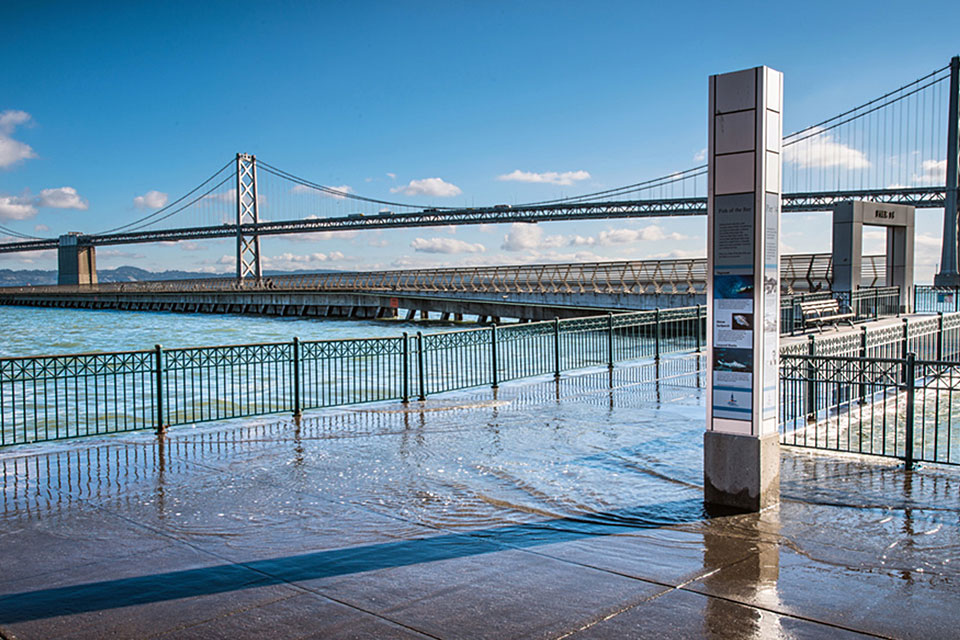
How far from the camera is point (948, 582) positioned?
5.05m

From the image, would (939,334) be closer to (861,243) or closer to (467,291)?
(861,243)

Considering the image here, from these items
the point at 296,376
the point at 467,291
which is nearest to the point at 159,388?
the point at 296,376

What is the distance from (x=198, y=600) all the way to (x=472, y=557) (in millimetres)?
1880

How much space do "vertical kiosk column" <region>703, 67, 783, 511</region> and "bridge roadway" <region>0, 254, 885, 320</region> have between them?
26.2 m

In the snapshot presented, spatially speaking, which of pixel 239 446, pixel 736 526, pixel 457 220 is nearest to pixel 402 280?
pixel 457 220

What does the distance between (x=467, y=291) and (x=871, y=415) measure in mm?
44246

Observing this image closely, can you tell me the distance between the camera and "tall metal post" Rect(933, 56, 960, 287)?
47.0m

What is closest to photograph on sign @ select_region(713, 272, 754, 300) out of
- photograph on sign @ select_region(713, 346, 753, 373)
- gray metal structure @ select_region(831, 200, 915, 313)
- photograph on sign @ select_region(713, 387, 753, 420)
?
photograph on sign @ select_region(713, 346, 753, 373)

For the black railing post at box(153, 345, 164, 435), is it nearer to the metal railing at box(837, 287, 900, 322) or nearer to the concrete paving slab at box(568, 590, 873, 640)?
the concrete paving slab at box(568, 590, 873, 640)

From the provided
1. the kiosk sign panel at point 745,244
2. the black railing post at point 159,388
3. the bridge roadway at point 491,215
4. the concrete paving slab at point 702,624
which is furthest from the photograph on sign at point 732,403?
the bridge roadway at point 491,215

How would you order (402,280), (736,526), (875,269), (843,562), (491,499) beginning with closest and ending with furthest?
(843,562), (736,526), (491,499), (875,269), (402,280)

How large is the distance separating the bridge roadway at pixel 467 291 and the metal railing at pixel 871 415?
20273 mm

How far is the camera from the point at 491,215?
320 ft

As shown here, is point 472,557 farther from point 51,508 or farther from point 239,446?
point 239,446
